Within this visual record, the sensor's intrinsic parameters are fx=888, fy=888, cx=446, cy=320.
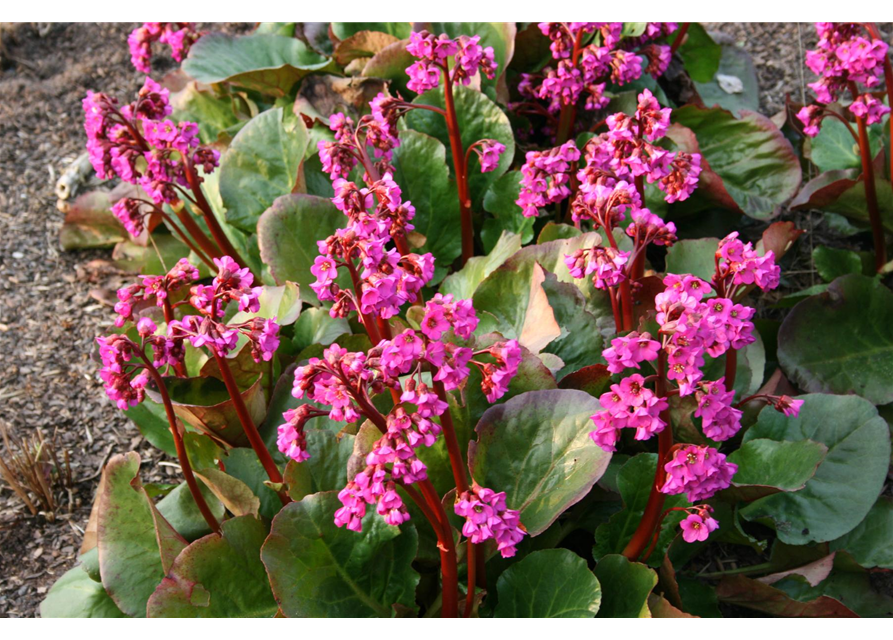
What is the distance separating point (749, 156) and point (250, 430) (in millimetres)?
1838

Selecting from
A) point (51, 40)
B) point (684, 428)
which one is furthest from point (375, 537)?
point (51, 40)

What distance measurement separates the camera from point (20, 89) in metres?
3.62

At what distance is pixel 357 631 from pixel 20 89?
2.89 metres

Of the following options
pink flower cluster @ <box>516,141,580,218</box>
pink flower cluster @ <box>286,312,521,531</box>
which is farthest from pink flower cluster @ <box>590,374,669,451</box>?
pink flower cluster @ <box>516,141,580,218</box>

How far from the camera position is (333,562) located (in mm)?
1768

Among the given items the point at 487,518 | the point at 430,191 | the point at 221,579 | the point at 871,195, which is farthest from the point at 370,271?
the point at 871,195

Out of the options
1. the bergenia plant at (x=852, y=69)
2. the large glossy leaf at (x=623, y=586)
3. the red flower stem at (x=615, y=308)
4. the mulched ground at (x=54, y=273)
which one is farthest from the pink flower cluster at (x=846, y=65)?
the large glossy leaf at (x=623, y=586)

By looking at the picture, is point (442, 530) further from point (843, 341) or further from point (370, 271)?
point (843, 341)

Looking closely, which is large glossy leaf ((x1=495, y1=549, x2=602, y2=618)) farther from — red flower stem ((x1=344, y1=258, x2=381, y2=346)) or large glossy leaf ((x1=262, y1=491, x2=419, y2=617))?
red flower stem ((x1=344, y1=258, x2=381, y2=346))

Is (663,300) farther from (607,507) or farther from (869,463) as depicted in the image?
(869,463)

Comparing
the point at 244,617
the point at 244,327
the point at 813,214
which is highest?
the point at 244,327

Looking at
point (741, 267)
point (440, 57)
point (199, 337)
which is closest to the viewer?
point (199, 337)
